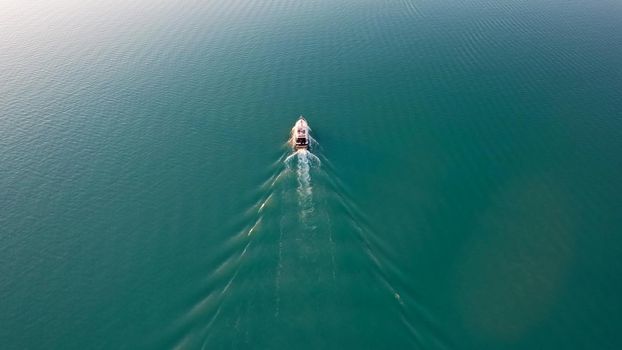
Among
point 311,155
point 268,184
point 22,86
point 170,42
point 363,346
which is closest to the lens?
point 363,346

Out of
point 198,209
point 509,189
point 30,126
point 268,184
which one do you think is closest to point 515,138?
point 509,189

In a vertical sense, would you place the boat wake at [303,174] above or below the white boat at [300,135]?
below

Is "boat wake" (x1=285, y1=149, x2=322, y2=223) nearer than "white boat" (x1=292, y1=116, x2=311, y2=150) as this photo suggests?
Yes

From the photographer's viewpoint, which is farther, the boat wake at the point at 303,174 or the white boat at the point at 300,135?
the white boat at the point at 300,135

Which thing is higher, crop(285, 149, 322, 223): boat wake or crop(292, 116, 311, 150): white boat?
crop(292, 116, 311, 150): white boat

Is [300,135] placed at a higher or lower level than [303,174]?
higher

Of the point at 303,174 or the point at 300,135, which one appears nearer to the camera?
the point at 303,174

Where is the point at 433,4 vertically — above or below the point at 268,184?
above

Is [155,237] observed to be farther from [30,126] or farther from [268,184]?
[30,126]
